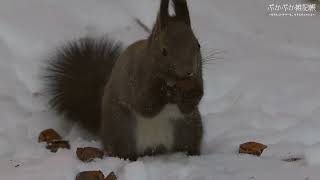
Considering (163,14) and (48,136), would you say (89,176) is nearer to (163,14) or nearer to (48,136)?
(48,136)

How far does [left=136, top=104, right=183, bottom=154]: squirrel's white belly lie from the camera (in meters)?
2.34

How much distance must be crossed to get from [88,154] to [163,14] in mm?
555

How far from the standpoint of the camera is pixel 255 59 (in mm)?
3164

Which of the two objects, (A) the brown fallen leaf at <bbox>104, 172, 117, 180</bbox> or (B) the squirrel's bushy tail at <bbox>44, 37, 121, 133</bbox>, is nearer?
(A) the brown fallen leaf at <bbox>104, 172, 117, 180</bbox>

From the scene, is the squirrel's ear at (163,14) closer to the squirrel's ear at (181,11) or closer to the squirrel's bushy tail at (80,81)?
the squirrel's ear at (181,11)

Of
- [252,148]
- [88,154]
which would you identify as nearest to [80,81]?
[88,154]

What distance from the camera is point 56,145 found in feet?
8.20

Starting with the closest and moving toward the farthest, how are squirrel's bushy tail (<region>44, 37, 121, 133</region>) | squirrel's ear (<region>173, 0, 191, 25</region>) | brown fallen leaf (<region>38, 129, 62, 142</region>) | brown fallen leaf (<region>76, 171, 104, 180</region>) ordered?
brown fallen leaf (<region>76, 171, 104, 180</region>) < squirrel's ear (<region>173, 0, 191, 25</region>) < brown fallen leaf (<region>38, 129, 62, 142</region>) < squirrel's bushy tail (<region>44, 37, 121, 133</region>)

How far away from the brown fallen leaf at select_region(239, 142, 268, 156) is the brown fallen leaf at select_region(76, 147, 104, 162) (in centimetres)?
52

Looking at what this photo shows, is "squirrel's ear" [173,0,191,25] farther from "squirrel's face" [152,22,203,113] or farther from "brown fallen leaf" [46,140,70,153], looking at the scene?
"brown fallen leaf" [46,140,70,153]

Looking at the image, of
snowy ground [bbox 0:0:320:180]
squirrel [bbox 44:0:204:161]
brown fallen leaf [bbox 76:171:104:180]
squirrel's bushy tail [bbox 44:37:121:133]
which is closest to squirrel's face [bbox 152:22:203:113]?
squirrel [bbox 44:0:204:161]

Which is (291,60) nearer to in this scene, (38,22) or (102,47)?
(102,47)

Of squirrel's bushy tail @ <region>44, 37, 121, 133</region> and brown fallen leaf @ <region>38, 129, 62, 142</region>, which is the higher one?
squirrel's bushy tail @ <region>44, 37, 121, 133</region>

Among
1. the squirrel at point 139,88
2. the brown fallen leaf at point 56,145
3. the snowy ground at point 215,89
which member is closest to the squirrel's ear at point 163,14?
the squirrel at point 139,88
